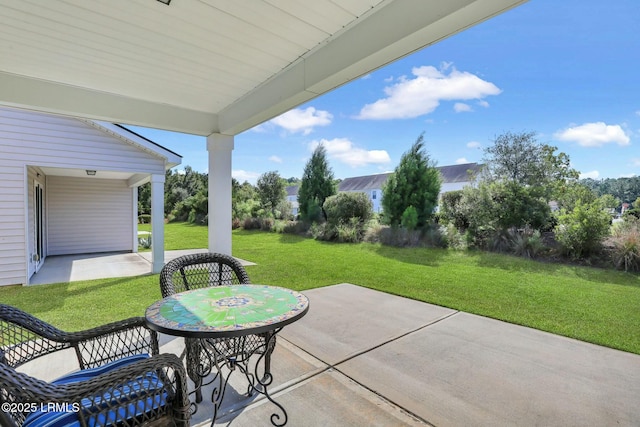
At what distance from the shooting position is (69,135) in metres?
6.22

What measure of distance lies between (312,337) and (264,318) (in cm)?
185

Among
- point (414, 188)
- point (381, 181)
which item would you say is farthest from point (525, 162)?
point (381, 181)

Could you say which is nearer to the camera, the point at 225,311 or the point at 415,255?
the point at 225,311

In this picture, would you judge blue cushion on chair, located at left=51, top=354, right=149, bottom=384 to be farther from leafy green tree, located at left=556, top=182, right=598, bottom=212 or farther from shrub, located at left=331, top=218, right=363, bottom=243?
leafy green tree, located at left=556, top=182, right=598, bottom=212

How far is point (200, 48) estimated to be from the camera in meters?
2.48

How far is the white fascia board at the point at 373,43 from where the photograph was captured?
1.61 metres

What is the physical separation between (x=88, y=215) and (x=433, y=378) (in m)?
10.7

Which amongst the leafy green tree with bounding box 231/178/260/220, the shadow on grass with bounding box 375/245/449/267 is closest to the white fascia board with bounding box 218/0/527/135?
the shadow on grass with bounding box 375/245/449/267

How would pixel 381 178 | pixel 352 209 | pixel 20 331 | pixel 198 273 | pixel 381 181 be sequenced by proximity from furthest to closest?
pixel 381 178 < pixel 381 181 < pixel 352 209 < pixel 198 273 < pixel 20 331

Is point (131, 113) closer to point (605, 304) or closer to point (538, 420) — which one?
point (538, 420)

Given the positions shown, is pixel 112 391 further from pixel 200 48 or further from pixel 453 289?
pixel 453 289

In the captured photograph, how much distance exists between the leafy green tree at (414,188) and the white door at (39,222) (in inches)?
404

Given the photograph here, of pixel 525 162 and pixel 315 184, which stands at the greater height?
pixel 525 162

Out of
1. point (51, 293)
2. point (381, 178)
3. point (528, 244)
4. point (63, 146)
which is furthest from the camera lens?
point (381, 178)
